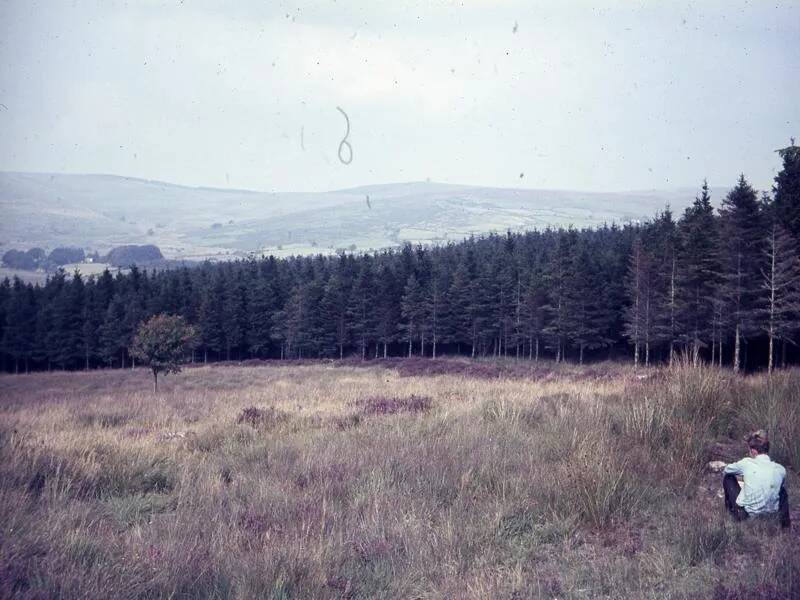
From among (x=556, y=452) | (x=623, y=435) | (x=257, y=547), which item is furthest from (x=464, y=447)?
(x=257, y=547)

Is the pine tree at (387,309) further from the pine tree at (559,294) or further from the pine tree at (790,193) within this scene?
the pine tree at (790,193)

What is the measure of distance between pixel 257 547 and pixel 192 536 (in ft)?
2.13

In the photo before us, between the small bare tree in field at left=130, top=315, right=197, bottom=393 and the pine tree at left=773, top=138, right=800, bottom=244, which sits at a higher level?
the pine tree at left=773, top=138, right=800, bottom=244

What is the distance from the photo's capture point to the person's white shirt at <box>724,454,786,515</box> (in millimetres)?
5191

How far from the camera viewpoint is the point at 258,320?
74.8 m

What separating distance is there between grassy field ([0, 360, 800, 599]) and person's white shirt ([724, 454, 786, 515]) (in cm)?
21

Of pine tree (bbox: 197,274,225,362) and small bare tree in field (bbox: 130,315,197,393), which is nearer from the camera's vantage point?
small bare tree in field (bbox: 130,315,197,393)

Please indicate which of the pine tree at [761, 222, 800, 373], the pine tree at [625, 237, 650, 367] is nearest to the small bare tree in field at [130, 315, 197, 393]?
the pine tree at [761, 222, 800, 373]

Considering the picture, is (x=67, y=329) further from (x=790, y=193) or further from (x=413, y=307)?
(x=790, y=193)

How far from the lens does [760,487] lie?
205 inches

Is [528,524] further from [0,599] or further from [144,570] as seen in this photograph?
[0,599]

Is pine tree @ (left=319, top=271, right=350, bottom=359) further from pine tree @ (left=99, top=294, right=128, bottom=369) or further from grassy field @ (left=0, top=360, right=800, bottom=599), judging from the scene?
grassy field @ (left=0, top=360, right=800, bottom=599)

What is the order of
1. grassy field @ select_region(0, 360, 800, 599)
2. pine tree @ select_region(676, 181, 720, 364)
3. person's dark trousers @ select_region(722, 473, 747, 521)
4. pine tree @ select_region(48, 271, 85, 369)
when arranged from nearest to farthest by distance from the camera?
grassy field @ select_region(0, 360, 800, 599), person's dark trousers @ select_region(722, 473, 747, 521), pine tree @ select_region(676, 181, 720, 364), pine tree @ select_region(48, 271, 85, 369)

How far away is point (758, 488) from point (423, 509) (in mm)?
2956
